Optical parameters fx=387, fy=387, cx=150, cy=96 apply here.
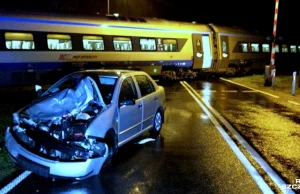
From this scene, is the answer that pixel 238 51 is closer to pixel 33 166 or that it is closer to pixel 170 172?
pixel 170 172

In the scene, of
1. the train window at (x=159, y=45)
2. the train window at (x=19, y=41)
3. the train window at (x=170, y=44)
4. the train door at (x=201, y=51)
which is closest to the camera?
the train window at (x=19, y=41)

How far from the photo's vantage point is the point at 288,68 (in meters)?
37.5

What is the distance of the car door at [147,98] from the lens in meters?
7.91

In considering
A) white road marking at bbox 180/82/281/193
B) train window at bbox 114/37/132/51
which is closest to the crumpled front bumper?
white road marking at bbox 180/82/281/193

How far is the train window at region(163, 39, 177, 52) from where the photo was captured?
74.7 ft

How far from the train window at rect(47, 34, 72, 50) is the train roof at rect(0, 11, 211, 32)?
59 centimetres

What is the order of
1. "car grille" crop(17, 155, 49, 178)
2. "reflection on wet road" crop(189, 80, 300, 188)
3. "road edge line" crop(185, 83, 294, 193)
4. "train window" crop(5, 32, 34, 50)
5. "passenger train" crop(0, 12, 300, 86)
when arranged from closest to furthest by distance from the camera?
"car grille" crop(17, 155, 49, 178) < "road edge line" crop(185, 83, 294, 193) < "reflection on wet road" crop(189, 80, 300, 188) < "train window" crop(5, 32, 34, 50) < "passenger train" crop(0, 12, 300, 86)

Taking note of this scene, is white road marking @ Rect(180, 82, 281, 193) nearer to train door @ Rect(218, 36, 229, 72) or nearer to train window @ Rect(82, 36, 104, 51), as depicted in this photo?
train window @ Rect(82, 36, 104, 51)

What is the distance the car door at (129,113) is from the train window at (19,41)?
9.05 m

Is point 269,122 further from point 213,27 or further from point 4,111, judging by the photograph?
point 213,27

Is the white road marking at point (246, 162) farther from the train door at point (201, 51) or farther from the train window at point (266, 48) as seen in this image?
the train window at point (266, 48)

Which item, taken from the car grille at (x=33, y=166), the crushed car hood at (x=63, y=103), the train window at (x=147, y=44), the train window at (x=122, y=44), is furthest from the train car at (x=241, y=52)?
the car grille at (x=33, y=166)

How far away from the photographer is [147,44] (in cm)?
2145

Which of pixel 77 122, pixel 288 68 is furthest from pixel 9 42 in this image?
pixel 288 68
